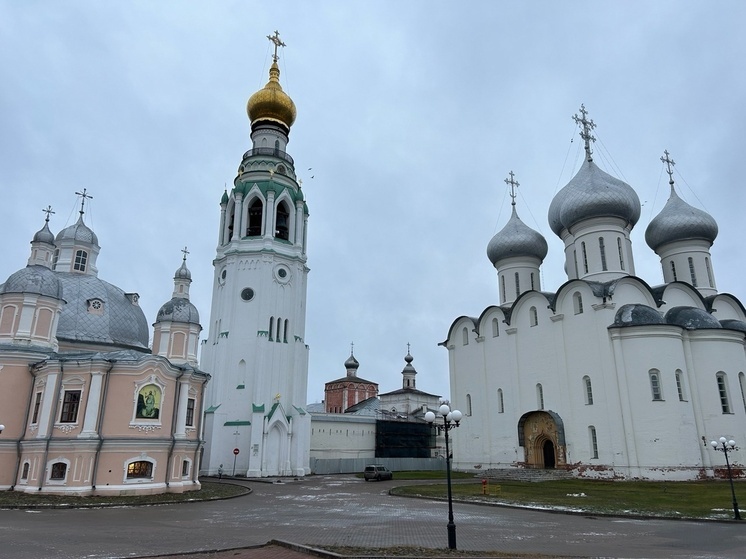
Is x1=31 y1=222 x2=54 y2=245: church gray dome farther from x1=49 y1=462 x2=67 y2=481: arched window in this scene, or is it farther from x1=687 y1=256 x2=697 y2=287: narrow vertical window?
x1=687 y1=256 x2=697 y2=287: narrow vertical window

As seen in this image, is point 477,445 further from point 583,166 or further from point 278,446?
point 583,166

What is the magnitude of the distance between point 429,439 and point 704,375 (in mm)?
27782

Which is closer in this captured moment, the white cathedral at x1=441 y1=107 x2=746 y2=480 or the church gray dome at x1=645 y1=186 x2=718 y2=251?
the white cathedral at x1=441 y1=107 x2=746 y2=480

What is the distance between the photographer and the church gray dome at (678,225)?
3434 cm

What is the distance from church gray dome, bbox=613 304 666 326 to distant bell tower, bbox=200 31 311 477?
1908 cm

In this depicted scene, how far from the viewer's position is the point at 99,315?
28.9 m

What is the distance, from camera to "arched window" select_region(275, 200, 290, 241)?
38.4 metres

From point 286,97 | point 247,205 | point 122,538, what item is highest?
point 286,97

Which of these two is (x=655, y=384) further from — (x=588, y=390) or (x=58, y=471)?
(x=58, y=471)

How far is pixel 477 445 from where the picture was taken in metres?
35.0

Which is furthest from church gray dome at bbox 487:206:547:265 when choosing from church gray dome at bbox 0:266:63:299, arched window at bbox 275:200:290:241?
church gray dome at bbox 0:266:63:299

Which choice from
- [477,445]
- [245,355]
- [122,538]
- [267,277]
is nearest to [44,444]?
[122,538]

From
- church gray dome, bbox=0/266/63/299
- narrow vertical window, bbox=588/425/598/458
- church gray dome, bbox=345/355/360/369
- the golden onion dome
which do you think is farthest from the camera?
church gray dome, bbox=345/355/360/369

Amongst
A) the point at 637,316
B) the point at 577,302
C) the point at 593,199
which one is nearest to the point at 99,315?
the point at 577,302
